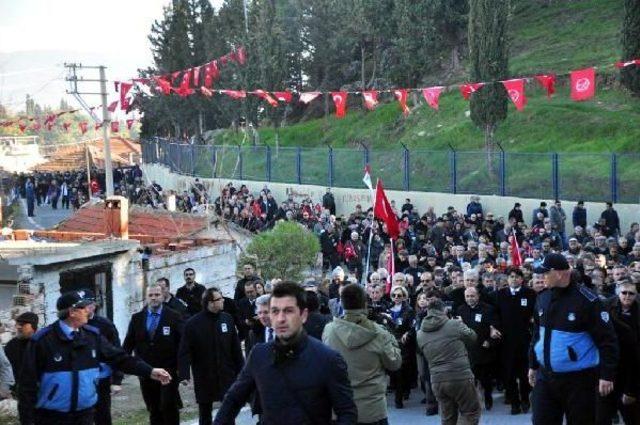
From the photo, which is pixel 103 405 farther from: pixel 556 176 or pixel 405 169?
pixel 405 169

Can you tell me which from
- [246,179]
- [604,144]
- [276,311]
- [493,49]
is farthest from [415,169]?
[276,311]

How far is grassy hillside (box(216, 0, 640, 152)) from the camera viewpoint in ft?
120

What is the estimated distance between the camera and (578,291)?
7898mm

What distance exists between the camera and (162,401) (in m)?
10.4

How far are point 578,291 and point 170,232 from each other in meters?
23.0

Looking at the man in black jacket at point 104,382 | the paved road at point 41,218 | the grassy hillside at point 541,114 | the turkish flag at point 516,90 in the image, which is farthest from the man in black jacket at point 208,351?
the paved road at point 41,218

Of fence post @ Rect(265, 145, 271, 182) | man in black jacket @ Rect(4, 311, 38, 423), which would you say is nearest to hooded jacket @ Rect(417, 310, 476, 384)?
man in black jacket @ Rect(4, 311, 38, 423)

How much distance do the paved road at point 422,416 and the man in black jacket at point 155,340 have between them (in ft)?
5.44

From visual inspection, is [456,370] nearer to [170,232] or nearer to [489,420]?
[489,420]

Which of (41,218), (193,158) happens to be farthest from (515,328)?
(41,218)

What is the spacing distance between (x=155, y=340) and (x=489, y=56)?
81.7 ft

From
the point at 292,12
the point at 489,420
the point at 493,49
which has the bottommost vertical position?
the point at 489,420

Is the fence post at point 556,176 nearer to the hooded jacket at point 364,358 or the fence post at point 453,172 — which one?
the fence post at point 453,172

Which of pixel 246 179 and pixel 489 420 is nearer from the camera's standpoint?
pixel 489 420
